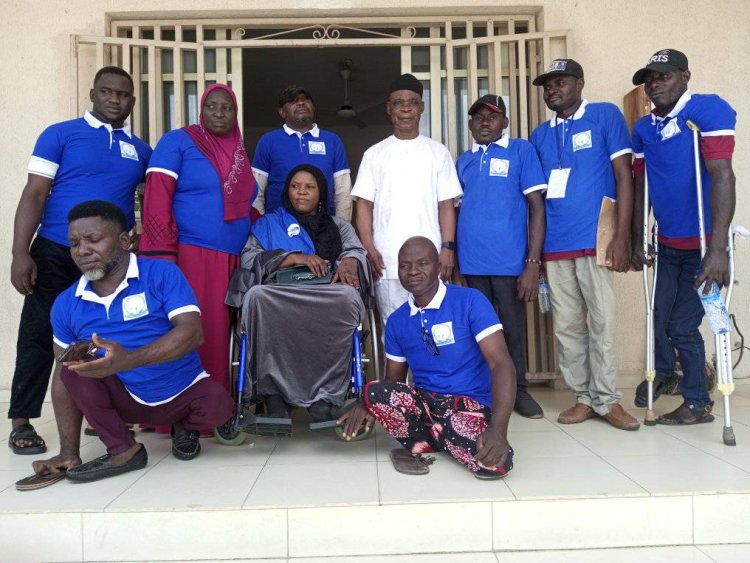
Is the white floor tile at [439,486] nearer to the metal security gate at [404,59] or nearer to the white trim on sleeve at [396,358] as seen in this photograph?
the white trim on sleeve at [396,358]

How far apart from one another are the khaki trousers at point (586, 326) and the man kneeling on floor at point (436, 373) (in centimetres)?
85

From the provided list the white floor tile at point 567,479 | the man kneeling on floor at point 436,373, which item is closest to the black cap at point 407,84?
the man kneeling on floor at point 436,373

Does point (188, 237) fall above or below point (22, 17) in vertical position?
below

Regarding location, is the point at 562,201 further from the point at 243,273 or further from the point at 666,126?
the point at 243,273

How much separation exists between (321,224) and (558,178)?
1.26 m

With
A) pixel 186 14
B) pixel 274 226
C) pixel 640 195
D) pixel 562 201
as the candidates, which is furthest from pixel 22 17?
pixel 640 195

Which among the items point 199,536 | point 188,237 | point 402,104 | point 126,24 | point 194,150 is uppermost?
point 126,24

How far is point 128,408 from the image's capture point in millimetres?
2625

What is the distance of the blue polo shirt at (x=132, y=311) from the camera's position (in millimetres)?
2500

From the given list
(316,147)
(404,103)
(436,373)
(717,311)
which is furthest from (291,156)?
(717,311)

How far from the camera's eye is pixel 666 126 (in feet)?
9.77

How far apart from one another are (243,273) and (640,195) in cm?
205

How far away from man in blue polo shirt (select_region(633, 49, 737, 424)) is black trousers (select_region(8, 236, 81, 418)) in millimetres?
2862

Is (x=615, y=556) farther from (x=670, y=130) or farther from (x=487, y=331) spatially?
(x=670, y=130)
